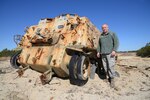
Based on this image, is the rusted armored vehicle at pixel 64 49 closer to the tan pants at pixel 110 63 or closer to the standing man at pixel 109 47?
the standing man at pixel 109 47

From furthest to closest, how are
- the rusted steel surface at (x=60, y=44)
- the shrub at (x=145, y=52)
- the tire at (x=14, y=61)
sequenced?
the shrub at (x=145, y=52) → the tire at (x=14, y=61) → the rusted steel surface at (x=60, y=44)

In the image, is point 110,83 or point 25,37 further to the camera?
point 25,37

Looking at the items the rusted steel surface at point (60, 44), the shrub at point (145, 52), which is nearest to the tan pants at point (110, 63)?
the rusted steel surface at point (60, 44)

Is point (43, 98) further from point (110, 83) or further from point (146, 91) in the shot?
point (146, 91)

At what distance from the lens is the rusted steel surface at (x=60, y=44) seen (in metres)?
6.44

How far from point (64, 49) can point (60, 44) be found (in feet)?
1.15

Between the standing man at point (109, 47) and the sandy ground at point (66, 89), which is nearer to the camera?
the sandy ground at point (66, 89)

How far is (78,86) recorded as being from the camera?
21.5 ft

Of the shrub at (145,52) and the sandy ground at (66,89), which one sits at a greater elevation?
the shrub at (145,52)

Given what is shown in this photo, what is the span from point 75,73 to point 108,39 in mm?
1448

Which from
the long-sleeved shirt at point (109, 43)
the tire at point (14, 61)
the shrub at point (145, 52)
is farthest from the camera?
the shrub at point (145, 52)

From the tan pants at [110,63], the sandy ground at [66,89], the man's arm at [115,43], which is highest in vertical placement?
the man's arm at [115,43]

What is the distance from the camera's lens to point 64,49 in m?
6.42

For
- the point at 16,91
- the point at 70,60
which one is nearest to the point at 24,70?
the point at 16,91
